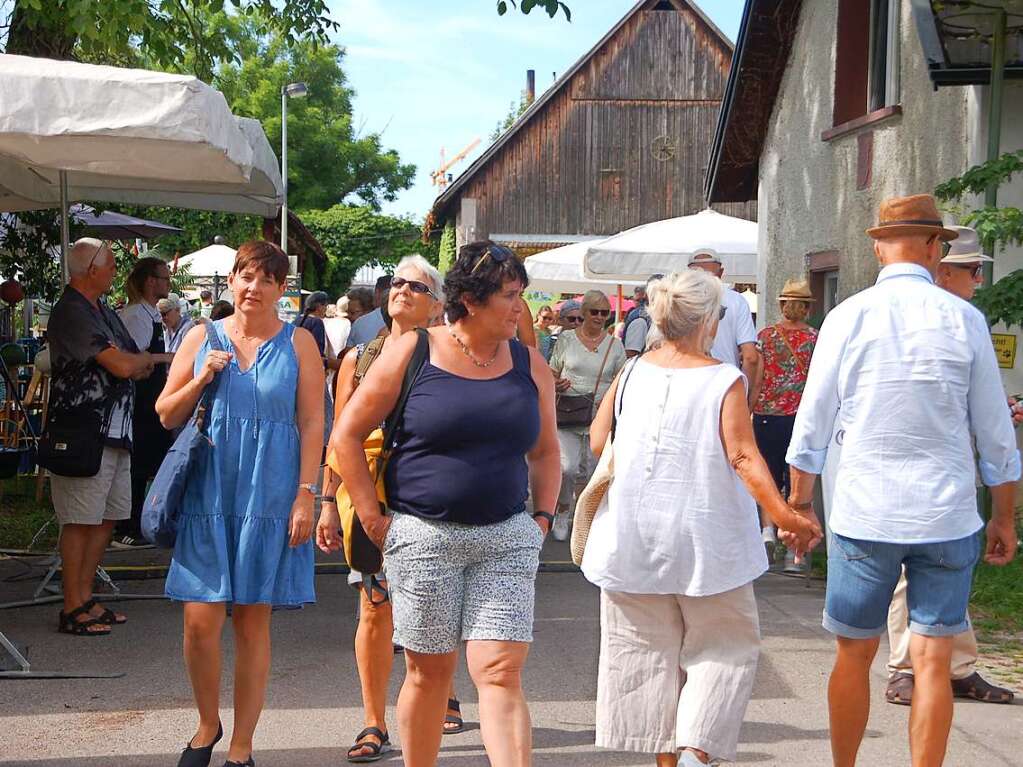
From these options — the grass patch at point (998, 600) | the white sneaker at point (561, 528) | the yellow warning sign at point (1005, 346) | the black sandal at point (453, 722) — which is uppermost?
the yellow warning sign at point (1005, 346)

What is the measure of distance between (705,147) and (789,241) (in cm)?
2324

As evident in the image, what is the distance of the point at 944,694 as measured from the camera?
444cm

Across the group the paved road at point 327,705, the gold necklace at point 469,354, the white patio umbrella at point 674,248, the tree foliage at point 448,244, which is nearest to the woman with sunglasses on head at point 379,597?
the paved road at point 327,705

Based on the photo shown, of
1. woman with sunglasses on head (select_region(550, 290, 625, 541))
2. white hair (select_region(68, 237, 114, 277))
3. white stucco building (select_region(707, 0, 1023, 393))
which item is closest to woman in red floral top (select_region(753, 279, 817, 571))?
woman with sunglasses on head (select_region(550, 290, 625, 541))

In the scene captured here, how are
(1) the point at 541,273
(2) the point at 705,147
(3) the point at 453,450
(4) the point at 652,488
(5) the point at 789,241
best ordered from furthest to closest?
(2) the point at 705,147, (1) the point at 541,273, (5) the point at 789,241, (4) the point at 652,488, (3) the point at 453,450

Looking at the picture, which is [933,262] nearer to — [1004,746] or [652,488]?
[652,488]

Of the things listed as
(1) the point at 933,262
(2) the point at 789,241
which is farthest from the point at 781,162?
(1) the point at 933,262

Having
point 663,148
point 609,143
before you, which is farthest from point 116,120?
point 663,148

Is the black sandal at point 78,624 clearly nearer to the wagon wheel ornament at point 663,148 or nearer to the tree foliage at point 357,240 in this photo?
the wagon wheel ornament at point 663,148

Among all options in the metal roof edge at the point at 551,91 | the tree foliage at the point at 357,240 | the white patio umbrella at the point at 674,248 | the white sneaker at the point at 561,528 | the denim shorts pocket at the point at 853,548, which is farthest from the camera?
the tree foliage at the point at 357,240

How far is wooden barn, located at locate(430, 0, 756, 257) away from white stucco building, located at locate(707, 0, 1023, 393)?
19.3 meters

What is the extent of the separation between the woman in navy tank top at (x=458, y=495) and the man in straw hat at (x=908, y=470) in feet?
3.24

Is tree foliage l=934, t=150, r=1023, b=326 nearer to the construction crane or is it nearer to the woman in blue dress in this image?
the woman in blue dress

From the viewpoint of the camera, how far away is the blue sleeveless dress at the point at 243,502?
479 cm
